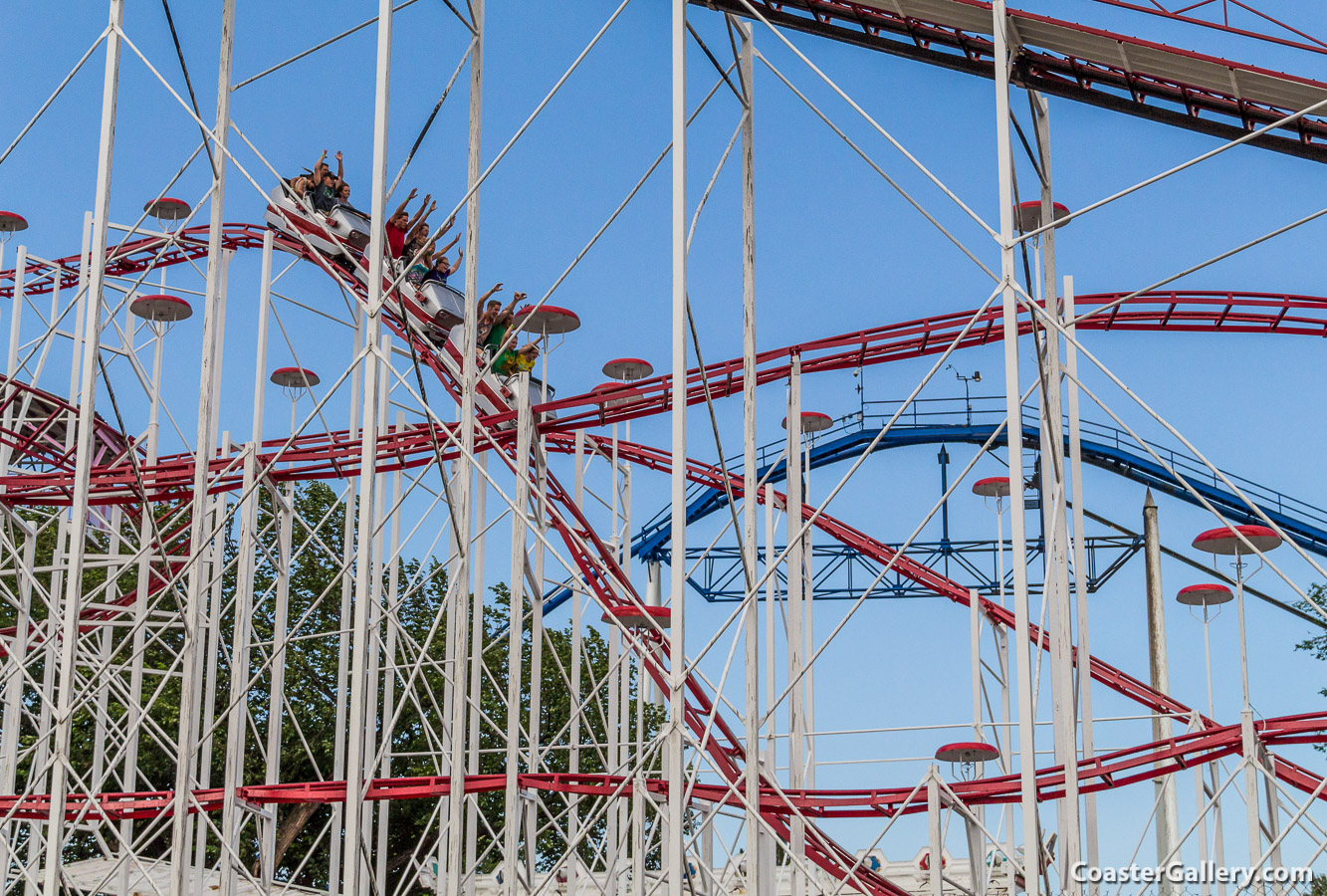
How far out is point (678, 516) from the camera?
775 cm

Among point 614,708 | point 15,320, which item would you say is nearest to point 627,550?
point 614,708

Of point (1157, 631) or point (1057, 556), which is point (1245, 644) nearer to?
point (1057, 556)

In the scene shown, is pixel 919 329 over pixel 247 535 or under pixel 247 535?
over

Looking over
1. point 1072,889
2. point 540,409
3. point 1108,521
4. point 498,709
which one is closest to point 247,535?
point 540,409

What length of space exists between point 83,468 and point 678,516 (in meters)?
3.98

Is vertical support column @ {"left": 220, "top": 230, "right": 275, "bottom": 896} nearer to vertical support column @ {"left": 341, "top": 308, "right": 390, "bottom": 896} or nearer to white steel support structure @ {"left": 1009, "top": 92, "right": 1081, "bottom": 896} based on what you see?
vertical support column @ {"left": 341, "top": 308, "right": 390, "bottom": 896}

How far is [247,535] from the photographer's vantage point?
1395cm

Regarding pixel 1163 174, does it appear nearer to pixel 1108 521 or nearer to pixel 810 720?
pixel 810 720

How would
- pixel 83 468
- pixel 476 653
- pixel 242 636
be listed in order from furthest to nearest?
pixel 242 636
pixel 476 653
pixel 83 468

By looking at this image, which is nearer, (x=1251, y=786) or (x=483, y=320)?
(x=1251, y=786)

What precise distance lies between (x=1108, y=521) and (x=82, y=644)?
1380 centimetres

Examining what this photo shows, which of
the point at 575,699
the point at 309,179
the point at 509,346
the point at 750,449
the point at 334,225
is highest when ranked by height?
the point at 309,179

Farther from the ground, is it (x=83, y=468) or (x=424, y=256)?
(x=424, y=256)

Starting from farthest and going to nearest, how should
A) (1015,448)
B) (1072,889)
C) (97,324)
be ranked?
(97,324) → (1072,889) → (1015,448)
